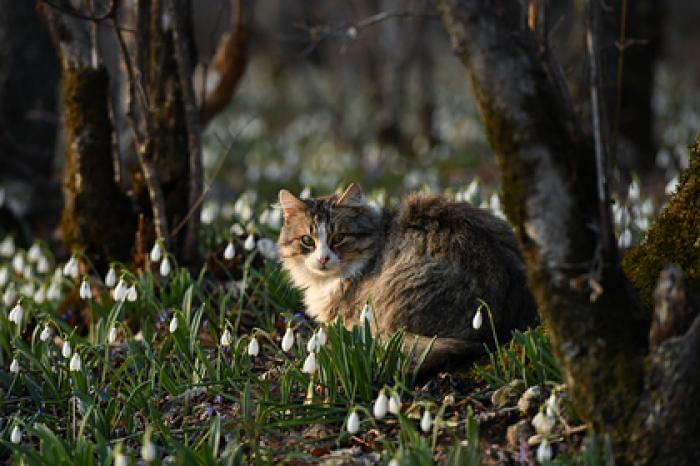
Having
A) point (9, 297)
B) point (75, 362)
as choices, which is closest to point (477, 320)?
point (75, 362)

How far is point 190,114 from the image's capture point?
19.2 feet

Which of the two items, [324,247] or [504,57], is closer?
[504,57]

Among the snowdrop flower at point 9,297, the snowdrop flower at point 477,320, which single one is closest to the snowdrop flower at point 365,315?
the snowdrop flower at point 477,320

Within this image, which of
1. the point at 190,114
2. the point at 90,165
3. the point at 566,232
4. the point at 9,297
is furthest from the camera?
the point at 90,165

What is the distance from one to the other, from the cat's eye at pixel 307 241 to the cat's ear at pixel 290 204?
169mm

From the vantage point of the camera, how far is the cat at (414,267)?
13.9ft

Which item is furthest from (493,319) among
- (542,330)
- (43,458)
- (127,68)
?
(127,68)

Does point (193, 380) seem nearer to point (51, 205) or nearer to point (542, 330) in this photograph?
point (542, 330)

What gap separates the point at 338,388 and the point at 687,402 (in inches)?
65.8

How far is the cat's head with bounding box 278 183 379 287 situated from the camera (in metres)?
4.65

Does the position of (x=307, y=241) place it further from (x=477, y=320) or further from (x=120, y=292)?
(x=477, y=320)

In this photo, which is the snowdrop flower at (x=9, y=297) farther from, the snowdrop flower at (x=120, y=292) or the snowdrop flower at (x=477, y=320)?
the snowdrop flower at (x=477, y=320)

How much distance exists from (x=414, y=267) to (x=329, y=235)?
59cm

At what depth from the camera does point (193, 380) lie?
176 inches
